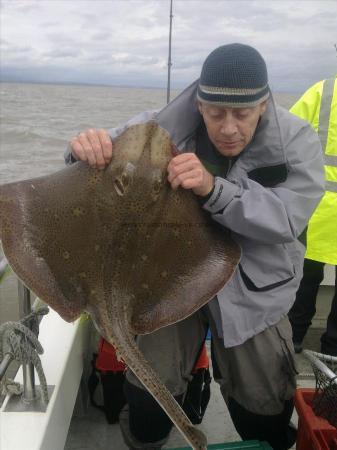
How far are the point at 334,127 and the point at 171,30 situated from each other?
3.64 metres

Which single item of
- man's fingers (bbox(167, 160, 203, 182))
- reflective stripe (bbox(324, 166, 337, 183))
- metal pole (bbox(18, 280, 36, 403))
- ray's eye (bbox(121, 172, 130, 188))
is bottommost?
metal pole (bbox(18, 280, 36, 403))

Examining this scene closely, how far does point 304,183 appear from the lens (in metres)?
2.37

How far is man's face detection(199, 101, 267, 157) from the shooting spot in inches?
92.2

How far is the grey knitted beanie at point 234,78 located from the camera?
7.51ft

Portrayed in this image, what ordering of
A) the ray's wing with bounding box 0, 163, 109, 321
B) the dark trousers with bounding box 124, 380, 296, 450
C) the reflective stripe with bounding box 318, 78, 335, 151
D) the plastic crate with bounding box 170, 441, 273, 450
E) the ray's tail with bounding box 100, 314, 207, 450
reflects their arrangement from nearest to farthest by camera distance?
the ray's tail with bounding box 100, 314, 207, 450 < the ray's wing with bounding box 0, 163, 109, 321 < the plastic crate with bounding box 170, 441, 273, 450 < the dark trousers with bounding box 124, 380, 296, 450 < the reflective stripe with bounding box 318, 78, 335, 151

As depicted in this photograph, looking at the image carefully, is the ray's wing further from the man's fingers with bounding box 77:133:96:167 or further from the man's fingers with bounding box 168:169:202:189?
the man's fingers with bounding box 168:169:202:189

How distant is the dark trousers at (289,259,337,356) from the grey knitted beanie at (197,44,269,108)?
2.22 metres

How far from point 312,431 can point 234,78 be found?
6.22 feet

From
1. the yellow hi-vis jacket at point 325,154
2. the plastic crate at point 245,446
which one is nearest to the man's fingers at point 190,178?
the plastic crate at point 245,446

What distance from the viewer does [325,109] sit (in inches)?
147

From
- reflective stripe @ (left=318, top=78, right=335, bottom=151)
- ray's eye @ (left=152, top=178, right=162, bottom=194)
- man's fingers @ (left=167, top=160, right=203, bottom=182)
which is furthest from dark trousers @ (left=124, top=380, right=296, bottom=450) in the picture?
reflective stripe @ (left=318, top=78, right=335, bottom=151)

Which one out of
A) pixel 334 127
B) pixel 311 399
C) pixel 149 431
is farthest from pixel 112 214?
pixel 334 127

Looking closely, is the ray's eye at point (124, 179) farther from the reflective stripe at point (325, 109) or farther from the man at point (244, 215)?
the reflective stripe at point (325, 109)

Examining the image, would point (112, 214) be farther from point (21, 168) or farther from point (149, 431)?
point (21, 168)
